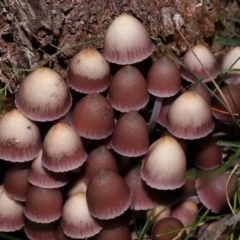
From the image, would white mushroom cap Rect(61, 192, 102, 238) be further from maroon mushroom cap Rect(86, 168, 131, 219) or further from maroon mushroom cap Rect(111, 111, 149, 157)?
maroon mushroom cap Rect(111, 111, 149, 157)

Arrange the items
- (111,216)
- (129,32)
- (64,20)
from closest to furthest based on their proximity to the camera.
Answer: (111,216), (129,32), (64,20)

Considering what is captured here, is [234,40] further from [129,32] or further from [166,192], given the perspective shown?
[166,192]

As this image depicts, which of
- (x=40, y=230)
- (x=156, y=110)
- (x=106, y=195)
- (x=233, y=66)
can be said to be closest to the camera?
(x=106, y=195)

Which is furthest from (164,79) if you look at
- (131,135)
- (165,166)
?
(165,166)

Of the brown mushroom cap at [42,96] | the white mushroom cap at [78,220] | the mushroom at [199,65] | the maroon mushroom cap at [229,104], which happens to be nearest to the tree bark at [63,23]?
the mushroom at [199,65]

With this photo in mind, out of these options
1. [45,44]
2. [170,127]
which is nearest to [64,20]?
[45,44]

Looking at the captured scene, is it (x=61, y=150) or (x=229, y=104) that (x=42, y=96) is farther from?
(x=229, y=104)

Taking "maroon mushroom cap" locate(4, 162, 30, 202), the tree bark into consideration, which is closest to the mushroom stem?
the tree bark

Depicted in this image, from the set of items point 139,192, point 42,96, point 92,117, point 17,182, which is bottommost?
point 139,192
